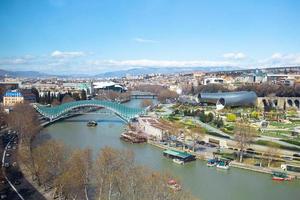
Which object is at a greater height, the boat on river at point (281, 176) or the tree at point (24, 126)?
the tree at point (24, 126)

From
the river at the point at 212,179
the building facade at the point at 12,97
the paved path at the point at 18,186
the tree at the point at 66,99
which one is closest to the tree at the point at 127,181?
the paved path at the point at 18,186

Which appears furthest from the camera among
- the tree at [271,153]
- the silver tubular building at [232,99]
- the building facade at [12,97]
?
the building facade at [12,97]

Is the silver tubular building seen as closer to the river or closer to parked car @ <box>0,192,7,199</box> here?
the river

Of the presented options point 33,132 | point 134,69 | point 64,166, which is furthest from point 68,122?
point 134,69

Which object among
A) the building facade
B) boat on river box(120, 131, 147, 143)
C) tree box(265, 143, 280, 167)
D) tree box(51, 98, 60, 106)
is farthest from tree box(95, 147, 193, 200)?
the building facade

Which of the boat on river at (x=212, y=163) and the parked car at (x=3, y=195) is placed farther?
the boat on river at (x=212, y=163)

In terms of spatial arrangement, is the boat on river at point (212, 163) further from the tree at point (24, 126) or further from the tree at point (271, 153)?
the tree at point (24, 126)

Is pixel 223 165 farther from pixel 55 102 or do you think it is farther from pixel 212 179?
pixel 55 102

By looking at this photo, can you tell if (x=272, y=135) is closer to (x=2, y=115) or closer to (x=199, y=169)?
(x=199, y=169)

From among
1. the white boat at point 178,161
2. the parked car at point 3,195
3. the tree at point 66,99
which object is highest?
the tree at point 66,99

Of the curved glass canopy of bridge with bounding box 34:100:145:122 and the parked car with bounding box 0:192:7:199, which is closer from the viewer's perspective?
the parked car with bounding box 0:192:7:199

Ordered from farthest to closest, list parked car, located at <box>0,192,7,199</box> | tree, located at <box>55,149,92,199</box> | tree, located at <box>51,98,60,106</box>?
tree, located at <box>51,98,60,106</box>
parked car, located at <box>0,192,7,199</box>
tree, located at <box>55,149,92,199</box>
